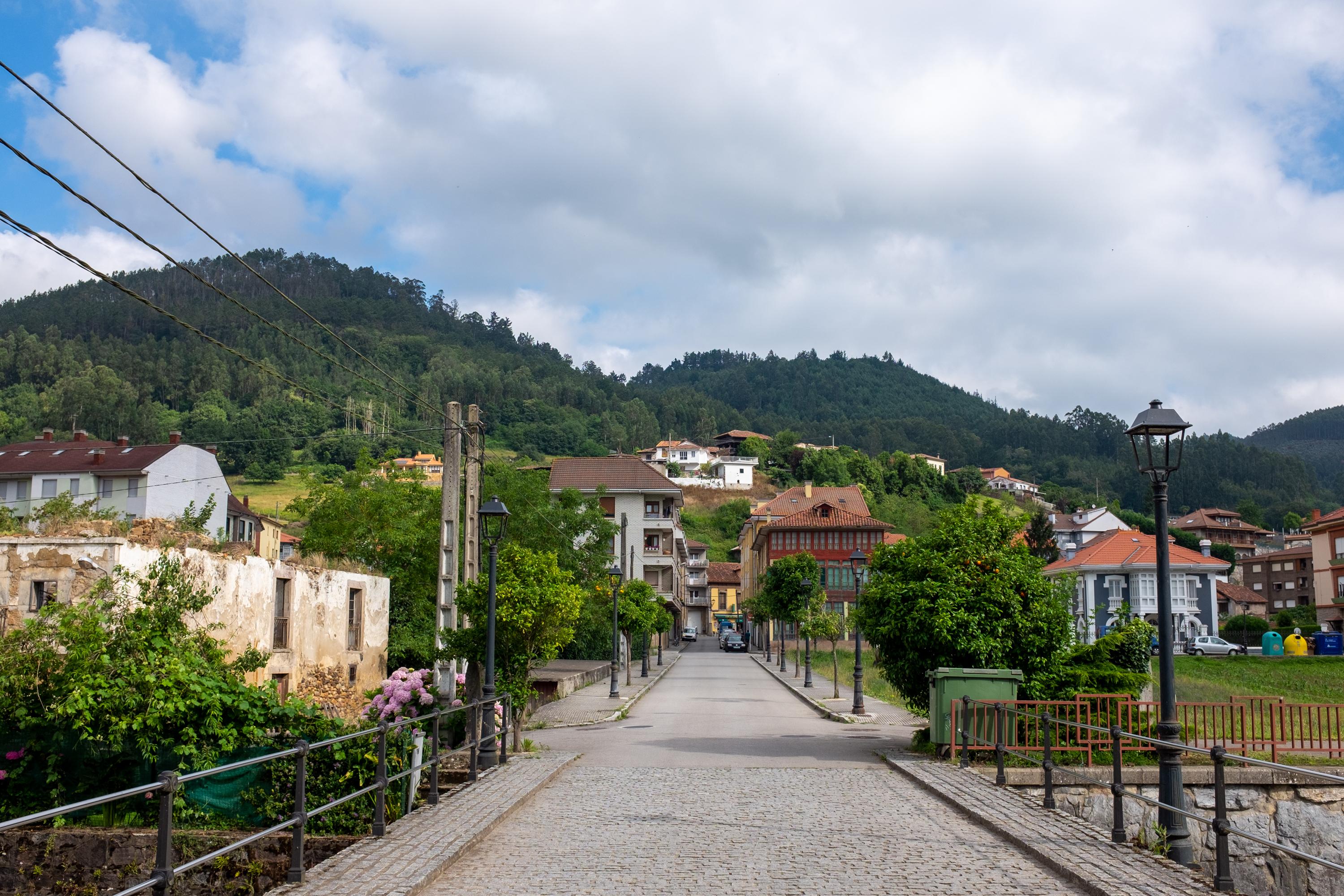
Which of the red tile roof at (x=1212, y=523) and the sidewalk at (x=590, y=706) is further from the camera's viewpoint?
the red tile roof at (x=1212, y=523)

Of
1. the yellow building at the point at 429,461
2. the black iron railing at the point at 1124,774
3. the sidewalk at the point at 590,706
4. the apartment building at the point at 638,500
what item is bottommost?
the sidewalk at the point at 590,706

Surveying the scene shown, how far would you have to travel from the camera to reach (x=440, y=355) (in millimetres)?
176125

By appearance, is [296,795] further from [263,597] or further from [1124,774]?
[263,597]

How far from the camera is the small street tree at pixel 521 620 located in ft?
52.8

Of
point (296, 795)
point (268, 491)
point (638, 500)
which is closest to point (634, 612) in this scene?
point (638, 500)

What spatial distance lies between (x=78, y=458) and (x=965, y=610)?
208 ft

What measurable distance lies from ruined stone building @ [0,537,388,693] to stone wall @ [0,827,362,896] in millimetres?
3904

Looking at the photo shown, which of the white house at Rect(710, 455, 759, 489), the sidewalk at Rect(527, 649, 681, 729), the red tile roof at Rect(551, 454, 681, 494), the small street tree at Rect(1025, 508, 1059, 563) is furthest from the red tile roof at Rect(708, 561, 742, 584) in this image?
the sidewalk at Rect(527, 649, 681, 729)

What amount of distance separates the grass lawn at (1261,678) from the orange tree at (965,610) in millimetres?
13835

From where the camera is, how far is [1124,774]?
44.3ft

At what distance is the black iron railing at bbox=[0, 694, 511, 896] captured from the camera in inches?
215

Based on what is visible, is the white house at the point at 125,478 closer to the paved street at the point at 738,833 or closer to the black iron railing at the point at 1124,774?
the paved street at the point at 738,833

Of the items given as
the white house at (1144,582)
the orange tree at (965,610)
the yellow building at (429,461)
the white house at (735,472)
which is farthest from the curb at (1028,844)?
the white house at (735,472)

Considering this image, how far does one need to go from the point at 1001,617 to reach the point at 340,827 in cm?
1066
